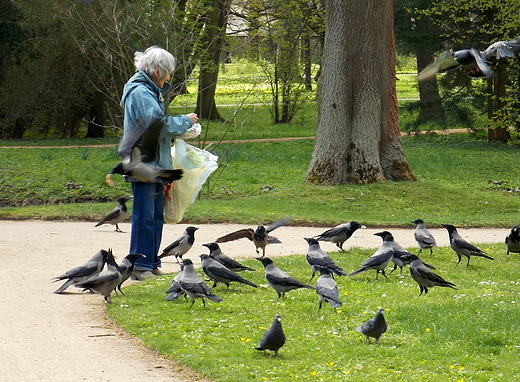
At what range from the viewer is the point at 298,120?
119 ft

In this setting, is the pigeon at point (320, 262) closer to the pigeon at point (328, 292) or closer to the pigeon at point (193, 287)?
the pigeon at point (328, 292)

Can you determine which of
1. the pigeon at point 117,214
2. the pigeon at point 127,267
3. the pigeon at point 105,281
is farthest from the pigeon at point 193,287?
the pigeon at point 117,214

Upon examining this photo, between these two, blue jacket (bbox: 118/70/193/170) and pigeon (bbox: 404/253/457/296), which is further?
blue jacket (bbox: 118/70/193/170)

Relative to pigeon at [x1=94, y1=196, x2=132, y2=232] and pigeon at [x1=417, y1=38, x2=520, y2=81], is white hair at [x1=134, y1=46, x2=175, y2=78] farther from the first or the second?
Answer: pigeon at [x1=94, y1=196, x2=132, y2=232]

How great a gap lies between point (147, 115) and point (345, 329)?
10.4 feet

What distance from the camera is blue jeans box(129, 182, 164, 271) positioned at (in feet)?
28.8

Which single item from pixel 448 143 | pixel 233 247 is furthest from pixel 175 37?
pixel 448 143

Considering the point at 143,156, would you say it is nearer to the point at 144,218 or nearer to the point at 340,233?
the point at 144,218

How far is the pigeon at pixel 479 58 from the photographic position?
8.23 metres

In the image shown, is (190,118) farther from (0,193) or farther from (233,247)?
(0,193)

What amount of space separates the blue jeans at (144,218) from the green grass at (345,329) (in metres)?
0.37

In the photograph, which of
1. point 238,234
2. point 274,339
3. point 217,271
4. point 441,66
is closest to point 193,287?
point 217,271

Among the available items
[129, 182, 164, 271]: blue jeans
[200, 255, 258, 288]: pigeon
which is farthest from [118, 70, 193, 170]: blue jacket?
[200, 255, 258, 288]: pigeon

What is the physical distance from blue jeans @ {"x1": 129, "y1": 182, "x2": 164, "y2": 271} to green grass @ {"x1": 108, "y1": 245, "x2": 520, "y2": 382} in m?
0.37
